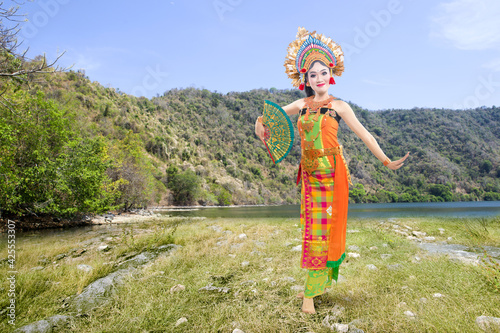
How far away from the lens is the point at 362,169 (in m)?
83.9

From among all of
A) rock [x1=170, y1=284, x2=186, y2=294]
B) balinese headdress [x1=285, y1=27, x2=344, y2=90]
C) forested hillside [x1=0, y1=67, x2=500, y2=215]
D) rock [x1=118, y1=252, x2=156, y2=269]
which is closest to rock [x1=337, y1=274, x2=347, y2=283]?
rock [x1=170, y1=284, x2=186, y2=294]

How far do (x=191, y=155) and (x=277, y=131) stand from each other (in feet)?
246

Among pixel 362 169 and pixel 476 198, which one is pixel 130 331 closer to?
pixel 362 169

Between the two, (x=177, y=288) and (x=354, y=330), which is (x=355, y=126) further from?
Result: (x=177, y=288)

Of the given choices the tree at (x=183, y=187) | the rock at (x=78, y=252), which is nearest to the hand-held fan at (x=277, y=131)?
the rock at (x=78, y=252)

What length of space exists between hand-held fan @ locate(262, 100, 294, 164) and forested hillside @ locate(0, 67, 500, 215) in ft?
41.0

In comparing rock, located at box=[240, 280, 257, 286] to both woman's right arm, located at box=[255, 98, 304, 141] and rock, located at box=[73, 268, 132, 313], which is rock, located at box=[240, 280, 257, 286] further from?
woman's right arm, located at box=[255, 98, 304, 141]

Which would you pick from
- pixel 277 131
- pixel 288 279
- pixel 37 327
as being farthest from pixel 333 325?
pixel 37 327

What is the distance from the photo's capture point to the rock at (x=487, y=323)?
2.06 metres

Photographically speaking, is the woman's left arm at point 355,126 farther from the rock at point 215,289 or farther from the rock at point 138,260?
the rock at point 138,260

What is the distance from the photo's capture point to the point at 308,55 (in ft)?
11.9

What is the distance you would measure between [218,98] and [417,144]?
95.4 m

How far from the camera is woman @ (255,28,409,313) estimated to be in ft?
10.3

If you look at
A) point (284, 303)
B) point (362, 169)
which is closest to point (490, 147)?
point (362, 169)
